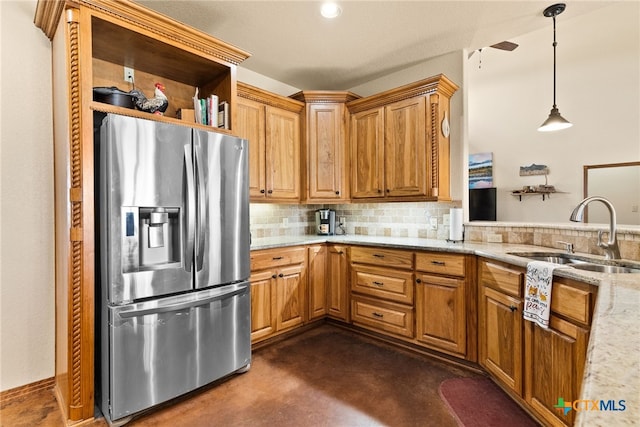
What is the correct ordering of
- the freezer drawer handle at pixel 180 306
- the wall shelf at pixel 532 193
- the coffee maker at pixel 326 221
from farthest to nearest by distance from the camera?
the wall shelf at pixel 532 193 → the coffee maker at pixel 326 221 → the freezer drawer handle at pixel 180 306

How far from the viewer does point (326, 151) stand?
3.43 meters

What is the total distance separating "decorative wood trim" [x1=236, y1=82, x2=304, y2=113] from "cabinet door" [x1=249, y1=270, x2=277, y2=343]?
5.22 feet

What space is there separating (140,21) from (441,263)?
2585mm

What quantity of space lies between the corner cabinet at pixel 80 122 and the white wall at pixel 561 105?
4111 millimetres

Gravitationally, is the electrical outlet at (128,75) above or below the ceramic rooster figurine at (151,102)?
above

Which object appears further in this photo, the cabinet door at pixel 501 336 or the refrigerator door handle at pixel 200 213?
the refrigerator door handle at pixel 200 213

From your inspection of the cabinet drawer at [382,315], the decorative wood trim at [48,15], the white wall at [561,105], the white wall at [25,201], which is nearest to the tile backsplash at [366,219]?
the cabinet drawer at [382,315]

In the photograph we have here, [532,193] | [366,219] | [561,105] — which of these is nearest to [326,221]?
[366,219]

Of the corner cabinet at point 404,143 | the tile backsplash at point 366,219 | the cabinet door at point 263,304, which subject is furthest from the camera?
the tile backsplash at point 366,219

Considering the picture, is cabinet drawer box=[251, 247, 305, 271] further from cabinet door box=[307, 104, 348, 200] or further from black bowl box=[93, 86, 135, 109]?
black bowl box=[93, 86, 135, 109]

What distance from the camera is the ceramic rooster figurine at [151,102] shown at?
206 centimetres

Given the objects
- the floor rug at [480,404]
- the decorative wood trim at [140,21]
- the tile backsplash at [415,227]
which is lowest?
the floor rug at [480,404]

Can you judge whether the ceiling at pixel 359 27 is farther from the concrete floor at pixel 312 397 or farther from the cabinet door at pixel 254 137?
the concrete floor at pixel 312 397

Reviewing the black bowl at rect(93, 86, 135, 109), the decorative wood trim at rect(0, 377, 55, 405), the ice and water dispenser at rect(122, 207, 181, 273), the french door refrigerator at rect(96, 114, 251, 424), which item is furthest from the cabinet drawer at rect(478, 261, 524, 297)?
the decorative wood trim at rect(0, 377, 55, 405)
